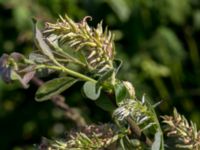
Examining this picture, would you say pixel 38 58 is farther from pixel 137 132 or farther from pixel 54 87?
pixel 137 132

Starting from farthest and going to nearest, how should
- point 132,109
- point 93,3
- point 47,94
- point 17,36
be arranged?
point 17,36, point 93,3, point 47,94, point 132,109

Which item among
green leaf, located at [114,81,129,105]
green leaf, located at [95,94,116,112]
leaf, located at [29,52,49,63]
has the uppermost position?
leaf, located at [29,52,49,63]

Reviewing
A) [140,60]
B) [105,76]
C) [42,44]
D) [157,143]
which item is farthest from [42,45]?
[140,60]

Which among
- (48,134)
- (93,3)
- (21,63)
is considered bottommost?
(48,134)

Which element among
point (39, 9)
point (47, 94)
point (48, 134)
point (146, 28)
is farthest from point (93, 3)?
point (47, 94)

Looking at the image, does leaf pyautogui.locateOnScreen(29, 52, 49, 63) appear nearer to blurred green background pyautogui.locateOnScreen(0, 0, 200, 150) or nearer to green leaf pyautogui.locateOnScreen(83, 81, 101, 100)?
green leaf pyautogui.locateOnScreen(83, 81, 101, 100)

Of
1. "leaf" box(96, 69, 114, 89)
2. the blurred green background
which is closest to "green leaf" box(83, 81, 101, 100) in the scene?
"leaf" box(96, 69, 114, 89)

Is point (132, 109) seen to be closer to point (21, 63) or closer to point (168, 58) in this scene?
point (21, 63)
